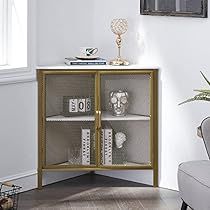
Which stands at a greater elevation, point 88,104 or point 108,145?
point 88,104

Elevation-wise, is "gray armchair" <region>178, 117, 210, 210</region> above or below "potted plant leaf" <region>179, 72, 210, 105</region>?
below

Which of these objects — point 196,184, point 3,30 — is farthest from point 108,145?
point 196,184

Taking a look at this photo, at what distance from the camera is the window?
187 inches

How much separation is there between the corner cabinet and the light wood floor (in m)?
0.15

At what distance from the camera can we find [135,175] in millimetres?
5105

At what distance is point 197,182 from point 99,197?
1.17 metres

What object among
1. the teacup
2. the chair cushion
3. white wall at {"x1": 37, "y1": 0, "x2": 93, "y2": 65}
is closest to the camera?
the chair cushion

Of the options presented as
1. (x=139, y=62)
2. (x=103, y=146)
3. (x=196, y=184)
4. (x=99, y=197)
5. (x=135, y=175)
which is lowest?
(x=99, y=197)

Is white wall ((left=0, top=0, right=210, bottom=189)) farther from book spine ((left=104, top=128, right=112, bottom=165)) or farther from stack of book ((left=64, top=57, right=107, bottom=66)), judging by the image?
book spine ((left=104, top=128, right=112, bottom=165))

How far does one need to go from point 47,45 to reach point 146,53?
2.41 ft

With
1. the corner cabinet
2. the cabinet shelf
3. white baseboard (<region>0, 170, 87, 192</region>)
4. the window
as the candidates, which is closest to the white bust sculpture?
the corner cabinet

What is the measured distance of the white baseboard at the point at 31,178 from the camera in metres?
4.74

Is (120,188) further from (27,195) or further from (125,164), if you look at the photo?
(27,195)

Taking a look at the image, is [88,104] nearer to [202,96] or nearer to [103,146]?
[103,146]
